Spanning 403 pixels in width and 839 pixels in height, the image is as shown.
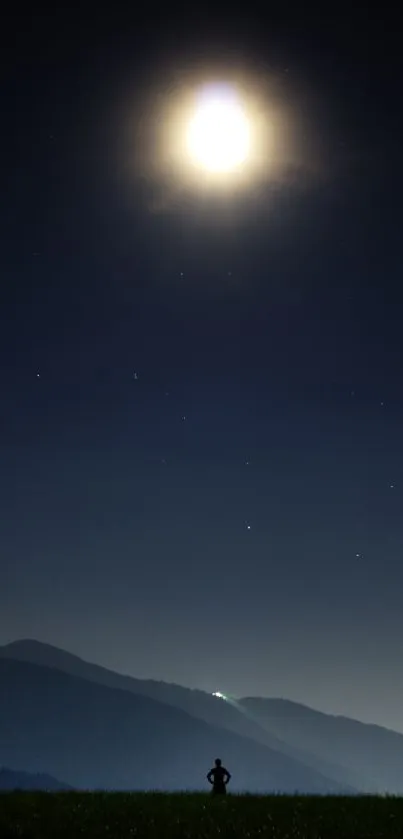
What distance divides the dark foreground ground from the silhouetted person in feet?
7.52

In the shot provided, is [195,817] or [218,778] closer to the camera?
[195,817]

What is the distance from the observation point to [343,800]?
20.8m

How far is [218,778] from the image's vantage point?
2423cm

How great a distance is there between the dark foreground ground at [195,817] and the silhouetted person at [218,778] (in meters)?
2.29

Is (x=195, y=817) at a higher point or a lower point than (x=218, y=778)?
lower

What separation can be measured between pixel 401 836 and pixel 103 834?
229 inches

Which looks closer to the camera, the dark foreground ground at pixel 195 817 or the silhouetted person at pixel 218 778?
the dark foreground ground at pixel 195 817

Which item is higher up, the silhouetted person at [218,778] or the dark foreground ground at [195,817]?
the silhouetted person at [218,778]

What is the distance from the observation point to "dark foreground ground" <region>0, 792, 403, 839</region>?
633 inches

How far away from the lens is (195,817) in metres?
17.8

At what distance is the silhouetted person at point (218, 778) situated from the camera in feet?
77.9

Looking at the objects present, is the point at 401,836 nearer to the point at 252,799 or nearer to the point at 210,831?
the point at 210,831

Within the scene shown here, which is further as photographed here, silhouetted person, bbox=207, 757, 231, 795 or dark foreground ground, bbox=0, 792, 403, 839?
silhouetted person, bbox=207, 757, 231, 795

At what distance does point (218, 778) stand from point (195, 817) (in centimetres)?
675
